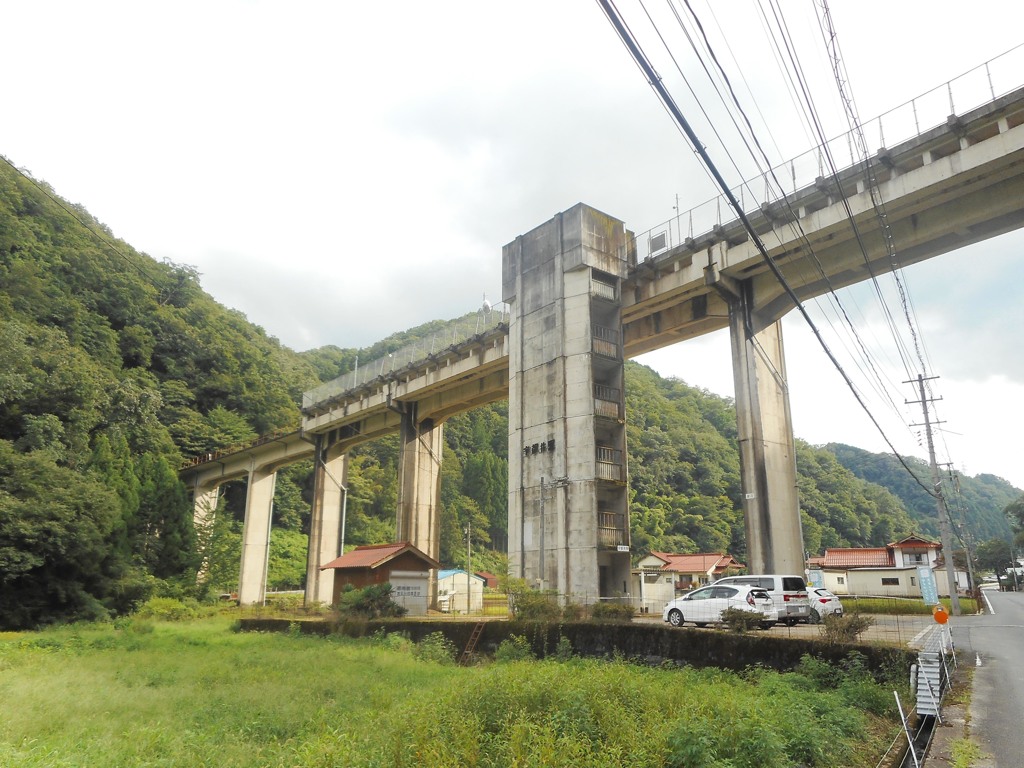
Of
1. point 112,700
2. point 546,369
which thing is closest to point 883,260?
point 546,369

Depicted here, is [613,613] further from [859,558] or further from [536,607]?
[859,558]

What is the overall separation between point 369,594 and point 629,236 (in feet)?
62.2

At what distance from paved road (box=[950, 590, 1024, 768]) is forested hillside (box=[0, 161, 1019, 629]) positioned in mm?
18284

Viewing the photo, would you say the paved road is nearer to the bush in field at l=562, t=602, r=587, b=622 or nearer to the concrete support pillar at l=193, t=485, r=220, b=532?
the bush in field at l=562, t=602, r=587, b=622

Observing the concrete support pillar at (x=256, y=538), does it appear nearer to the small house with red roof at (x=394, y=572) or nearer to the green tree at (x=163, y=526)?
the green tree at (x=163, y=526)

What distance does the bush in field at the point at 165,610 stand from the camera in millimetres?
37531

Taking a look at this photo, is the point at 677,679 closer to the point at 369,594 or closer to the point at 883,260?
the point at 883,260

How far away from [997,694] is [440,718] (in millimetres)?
9528

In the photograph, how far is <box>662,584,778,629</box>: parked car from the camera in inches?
707

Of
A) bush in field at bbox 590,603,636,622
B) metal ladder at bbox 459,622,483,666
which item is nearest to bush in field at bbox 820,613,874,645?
bush in field at bbox 590,603,636,622

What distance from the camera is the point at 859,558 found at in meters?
51.8

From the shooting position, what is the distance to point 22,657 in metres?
21.1

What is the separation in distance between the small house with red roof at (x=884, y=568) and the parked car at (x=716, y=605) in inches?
944

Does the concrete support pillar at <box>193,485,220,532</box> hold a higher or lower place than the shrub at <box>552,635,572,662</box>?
higher
